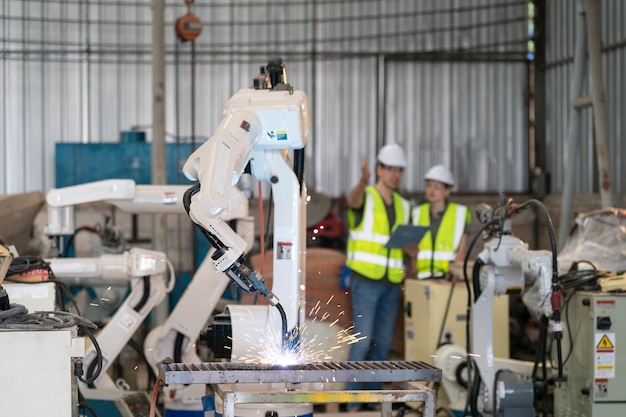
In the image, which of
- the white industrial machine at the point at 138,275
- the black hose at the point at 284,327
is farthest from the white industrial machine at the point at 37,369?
the white industrial machine at the point at 138,275

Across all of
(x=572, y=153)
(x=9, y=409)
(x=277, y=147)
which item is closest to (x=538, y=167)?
(x=572, y=153)

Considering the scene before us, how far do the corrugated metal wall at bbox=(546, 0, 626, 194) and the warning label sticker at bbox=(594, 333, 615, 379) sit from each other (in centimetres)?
427

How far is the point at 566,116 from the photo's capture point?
10.3 m

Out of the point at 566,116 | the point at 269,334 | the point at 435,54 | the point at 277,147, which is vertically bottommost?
the point at 269,334

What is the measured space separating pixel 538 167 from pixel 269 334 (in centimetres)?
727

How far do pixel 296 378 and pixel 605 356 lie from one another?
2.02 m

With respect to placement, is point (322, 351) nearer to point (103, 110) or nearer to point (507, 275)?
point (507, 275)

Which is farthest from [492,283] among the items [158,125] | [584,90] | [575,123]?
[584,90]

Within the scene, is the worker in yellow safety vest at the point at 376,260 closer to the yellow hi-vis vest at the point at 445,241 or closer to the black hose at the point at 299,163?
the yellow hi-vis vest at the point at 445,241

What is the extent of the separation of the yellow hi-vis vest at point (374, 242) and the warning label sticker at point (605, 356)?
222 cm

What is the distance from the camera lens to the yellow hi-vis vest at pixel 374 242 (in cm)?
704

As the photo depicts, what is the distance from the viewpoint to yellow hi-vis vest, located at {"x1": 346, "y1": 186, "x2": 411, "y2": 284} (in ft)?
23.1

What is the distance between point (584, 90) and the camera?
→ 384 inches

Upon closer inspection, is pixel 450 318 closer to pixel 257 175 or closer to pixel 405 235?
pixel 405 235
